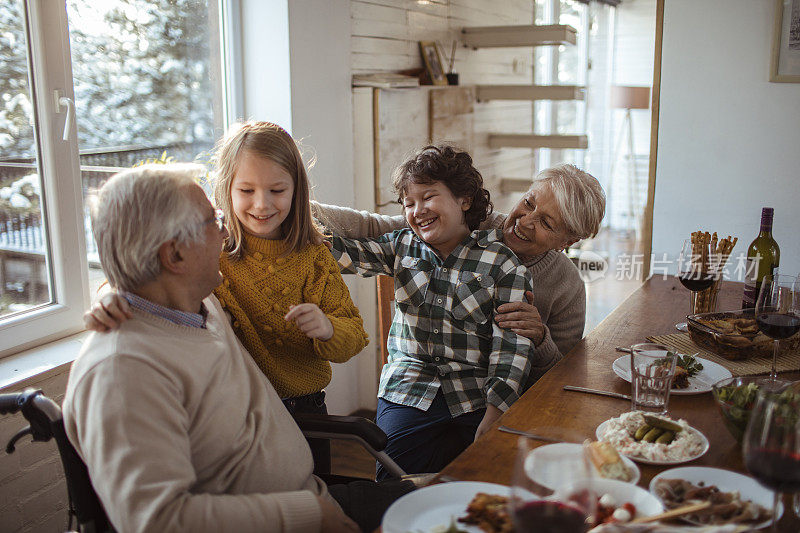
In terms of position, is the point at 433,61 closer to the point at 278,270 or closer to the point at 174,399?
the point at 278,270

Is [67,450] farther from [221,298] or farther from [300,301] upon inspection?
[300,301]

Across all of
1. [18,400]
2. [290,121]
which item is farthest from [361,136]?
[18,400]

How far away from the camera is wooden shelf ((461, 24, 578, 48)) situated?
4156mm

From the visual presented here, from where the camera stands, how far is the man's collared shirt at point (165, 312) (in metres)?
1.29

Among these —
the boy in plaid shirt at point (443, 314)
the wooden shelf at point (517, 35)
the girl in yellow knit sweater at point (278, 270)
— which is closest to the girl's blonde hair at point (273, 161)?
the girl in yellow knit sweater at point (278, 270)

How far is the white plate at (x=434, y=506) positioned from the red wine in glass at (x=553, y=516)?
200 millimetres

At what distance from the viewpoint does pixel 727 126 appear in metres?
3.09

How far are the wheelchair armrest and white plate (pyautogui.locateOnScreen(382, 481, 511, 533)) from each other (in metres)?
0.47

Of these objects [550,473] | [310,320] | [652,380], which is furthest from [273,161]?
[550,473]

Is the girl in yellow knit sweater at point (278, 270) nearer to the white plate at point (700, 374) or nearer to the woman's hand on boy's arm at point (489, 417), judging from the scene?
the woman's hand on boy's arm at point (489, 417)

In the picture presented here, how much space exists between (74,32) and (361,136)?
1317mm

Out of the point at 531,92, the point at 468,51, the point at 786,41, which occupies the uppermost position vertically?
the point at 468,51

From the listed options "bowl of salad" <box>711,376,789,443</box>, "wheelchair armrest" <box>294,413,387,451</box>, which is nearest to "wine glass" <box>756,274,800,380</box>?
"bowl of salad" <box>711,376,789,443</box>

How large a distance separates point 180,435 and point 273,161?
737mm
